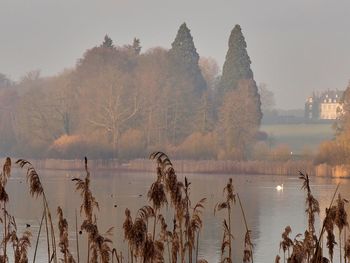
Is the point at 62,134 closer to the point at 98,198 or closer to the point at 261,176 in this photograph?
the point at 261,176

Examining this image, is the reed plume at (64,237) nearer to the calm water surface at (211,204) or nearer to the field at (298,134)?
the calm water surface at (211,204)

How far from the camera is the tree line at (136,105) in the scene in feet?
347

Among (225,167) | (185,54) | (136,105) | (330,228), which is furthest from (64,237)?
(185,54)

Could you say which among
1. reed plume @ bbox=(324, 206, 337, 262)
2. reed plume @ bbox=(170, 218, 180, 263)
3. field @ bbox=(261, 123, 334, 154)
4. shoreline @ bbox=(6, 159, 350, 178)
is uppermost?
field @ bbox=(261, 123, 334, 154)

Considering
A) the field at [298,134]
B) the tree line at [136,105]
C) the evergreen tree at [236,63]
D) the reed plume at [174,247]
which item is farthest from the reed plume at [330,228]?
the field at [298,134]

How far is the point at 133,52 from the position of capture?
118312mm

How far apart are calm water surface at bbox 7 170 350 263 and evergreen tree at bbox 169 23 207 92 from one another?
20576 millimetres

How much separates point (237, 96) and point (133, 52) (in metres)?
21.5

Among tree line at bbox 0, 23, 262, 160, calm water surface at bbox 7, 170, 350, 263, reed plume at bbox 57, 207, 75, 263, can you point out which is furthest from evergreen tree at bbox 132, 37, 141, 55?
reed plume at bbox 57, 207, 75, 263

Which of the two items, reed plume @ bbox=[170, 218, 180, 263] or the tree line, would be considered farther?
the tree line

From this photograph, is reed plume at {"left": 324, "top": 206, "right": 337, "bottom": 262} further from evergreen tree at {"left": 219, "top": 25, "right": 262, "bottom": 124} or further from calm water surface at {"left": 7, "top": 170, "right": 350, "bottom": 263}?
evergreen tree at {"left": 219, "top": 25, "right": 262, "bottom": 124}

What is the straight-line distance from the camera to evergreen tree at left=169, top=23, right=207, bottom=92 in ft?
368

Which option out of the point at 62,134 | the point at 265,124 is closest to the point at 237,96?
the point at 62,134

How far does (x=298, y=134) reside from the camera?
13738 centimetres
